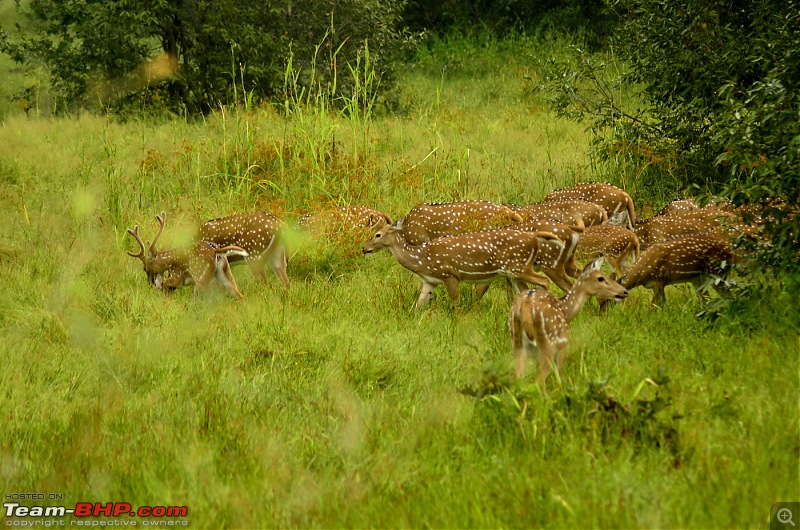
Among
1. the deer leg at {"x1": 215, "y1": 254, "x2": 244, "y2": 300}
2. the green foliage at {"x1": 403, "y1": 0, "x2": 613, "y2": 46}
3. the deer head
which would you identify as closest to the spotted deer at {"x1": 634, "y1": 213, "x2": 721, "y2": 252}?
the deer leg at {"x1": 215, "y1": 254, "x2": 244, "y2": 300}

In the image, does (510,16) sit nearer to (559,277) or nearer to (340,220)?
(340,220)

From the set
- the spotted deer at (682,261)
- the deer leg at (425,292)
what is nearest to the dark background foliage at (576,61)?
the spotted deer at (682,261)

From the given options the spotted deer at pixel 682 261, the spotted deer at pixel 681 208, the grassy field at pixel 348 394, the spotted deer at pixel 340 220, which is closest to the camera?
the grassy field at pixel 348 394

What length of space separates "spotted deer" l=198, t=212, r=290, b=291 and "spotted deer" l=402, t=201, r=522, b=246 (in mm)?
1369

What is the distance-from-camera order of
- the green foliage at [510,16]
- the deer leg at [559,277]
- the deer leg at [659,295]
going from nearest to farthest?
the deer leg at [659,295]
the deer leg at [559,277]
the green foliage at [510,16]

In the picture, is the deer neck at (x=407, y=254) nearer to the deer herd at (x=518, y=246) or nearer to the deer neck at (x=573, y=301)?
the deer herd at (x=518, y=246)

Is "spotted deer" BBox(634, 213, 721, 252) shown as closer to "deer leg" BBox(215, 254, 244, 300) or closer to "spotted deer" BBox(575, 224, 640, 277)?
"spotted deer" BBox(575, 224, 640, 277)

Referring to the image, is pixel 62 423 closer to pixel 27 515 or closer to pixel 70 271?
pixel 27 515

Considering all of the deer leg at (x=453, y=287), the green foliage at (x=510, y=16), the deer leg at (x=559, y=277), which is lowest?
the green foliage at (x=510, y=16)

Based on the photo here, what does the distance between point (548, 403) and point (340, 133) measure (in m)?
10.3

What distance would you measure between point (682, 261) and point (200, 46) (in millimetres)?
13233

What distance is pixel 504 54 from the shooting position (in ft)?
88.8

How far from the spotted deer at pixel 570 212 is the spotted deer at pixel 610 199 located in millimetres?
538

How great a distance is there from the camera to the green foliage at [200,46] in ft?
60.8
